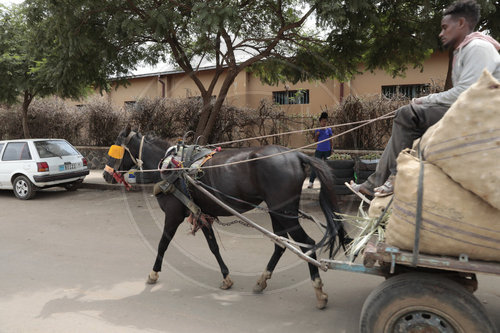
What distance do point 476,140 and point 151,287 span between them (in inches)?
139

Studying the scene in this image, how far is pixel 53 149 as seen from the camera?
10.1 meters

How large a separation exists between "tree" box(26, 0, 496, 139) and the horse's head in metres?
2.87

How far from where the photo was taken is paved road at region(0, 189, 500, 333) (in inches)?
126

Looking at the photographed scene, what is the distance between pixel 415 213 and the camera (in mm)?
2170

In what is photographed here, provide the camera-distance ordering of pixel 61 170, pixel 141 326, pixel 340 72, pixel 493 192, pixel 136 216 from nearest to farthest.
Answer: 1. pixel 493 192
2. pixel 141 326
3. pixel 136 216
4. pixel 340 72
5. pixel 61 170

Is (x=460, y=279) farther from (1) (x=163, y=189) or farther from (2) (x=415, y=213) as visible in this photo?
(1) (x=163, y=189)

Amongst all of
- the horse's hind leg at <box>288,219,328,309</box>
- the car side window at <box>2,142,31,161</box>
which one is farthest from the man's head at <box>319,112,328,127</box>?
the car side window at <box>2,142,31,161</box>

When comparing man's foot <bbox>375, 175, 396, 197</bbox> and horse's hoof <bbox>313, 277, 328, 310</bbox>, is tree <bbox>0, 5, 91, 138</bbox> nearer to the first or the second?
horse's hoof <bbox>313, 277, 328, 310</bbox>

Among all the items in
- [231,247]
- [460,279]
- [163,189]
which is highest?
[163,189]

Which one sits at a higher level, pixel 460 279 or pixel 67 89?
pixel 67 89

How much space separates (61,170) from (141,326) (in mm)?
8185

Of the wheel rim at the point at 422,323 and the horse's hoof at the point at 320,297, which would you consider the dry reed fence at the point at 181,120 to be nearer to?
the horse's hoof at the point at 320,297

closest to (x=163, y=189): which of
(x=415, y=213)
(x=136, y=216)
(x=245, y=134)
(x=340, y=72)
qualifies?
(x=415, y=213)

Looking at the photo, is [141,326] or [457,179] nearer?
[457,179]
